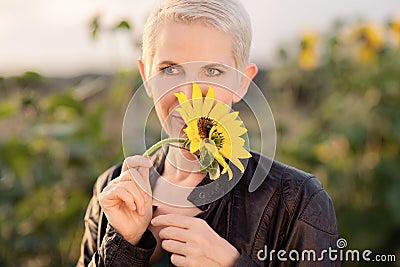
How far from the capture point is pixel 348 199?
2920 mm

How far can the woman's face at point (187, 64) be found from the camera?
113 centimetres

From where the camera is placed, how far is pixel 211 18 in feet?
3.74

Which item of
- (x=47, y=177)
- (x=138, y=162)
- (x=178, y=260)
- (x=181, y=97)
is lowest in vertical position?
(x=47, y=177)

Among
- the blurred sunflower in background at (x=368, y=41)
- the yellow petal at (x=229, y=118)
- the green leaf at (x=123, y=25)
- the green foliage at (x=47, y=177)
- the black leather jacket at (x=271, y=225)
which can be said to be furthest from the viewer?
→ the blurred sunflower in background at (x=368, y=41)

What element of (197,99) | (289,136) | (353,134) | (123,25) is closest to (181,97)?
(197,99)

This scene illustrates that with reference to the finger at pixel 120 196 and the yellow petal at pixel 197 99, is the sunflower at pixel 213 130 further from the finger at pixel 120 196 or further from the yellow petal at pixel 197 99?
the finger at pixel 120 196

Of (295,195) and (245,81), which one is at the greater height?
(245,81)

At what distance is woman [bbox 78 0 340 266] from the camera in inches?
43.6

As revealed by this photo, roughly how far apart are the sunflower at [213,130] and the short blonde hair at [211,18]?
13 centimetres

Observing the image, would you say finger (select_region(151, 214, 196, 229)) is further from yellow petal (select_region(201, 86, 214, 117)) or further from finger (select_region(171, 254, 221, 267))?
yellow petal (select_region(201, 86, 214, 117))

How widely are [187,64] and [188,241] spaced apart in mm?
256

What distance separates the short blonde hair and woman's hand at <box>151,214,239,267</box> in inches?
10.3

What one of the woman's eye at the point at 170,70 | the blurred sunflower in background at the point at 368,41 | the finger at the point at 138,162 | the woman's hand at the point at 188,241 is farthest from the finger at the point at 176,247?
the blurred sunflower in background at the point at 368,41

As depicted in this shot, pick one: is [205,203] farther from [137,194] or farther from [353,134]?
[353,134]
